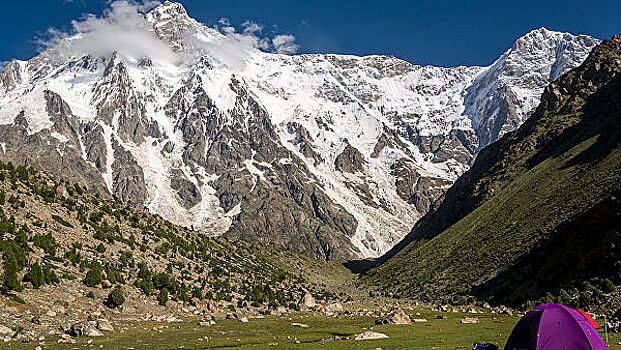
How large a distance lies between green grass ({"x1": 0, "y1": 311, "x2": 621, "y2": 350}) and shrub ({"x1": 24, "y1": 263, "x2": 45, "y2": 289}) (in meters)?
10.5

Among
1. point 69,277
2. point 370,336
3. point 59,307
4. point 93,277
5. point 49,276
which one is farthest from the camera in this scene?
point 93,277

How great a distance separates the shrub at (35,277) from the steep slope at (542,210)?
52.4m

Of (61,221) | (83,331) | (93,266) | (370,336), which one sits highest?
(61,221)

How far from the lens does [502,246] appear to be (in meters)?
92.8

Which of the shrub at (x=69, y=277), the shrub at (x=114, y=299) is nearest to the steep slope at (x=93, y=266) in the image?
the shrub at (x=69, y=277)

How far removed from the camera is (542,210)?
310 feet

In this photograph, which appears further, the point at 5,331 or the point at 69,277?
the point at 69,277

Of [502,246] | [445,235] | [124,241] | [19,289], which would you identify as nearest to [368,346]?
[19,289]

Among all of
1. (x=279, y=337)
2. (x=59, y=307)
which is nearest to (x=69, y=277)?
(x=59, y=307)

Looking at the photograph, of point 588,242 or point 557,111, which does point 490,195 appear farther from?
point 588,242

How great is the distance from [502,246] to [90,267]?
73.9 meters

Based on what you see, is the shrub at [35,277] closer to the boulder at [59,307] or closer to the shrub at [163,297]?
the boulder at [59,307]

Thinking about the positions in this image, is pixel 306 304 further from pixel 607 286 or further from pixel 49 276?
pixel 607 286

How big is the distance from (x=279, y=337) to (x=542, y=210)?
7381 centimetres
